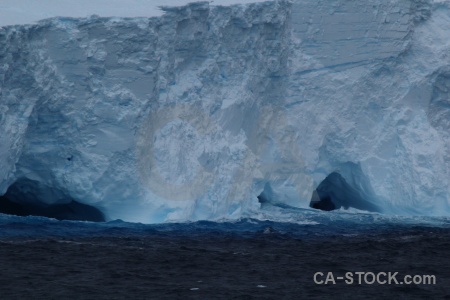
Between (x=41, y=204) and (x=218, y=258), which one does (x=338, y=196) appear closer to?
(x=41, y=204)

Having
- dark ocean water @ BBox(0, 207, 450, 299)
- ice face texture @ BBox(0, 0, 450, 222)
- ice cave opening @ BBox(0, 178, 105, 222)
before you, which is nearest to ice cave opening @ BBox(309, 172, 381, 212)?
ice face texture @ BBox(0, 0, 450, 222)

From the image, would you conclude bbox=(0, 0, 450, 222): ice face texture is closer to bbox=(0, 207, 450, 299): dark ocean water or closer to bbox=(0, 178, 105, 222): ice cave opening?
bbox=(0, 178, 105, 222): ice cave opening

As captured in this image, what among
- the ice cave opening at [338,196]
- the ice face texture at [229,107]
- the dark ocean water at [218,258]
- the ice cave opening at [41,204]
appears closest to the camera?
the dark ocean water at [218,258]

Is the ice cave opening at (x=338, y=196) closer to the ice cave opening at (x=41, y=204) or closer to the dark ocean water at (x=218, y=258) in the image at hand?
the dark ocean water at (x=218, y=258)

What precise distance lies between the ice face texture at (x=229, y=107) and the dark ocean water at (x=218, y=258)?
2.45 feet

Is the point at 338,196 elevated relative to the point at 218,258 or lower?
elevated

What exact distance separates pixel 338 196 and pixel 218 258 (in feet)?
25.0

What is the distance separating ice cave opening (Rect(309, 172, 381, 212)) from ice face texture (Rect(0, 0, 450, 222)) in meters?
0.21

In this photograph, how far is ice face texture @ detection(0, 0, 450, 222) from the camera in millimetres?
14375

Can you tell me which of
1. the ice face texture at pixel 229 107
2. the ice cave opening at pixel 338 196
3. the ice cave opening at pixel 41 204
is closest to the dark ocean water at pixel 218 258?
the ice cave opening at pixel 41 204

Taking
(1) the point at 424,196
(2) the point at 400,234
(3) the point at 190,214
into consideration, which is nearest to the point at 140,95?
(3) the point at 190,214

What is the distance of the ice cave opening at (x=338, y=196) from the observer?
18.3 m

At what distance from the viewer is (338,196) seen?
19.1 m

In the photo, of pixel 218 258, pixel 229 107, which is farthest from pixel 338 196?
pixel 218 258
